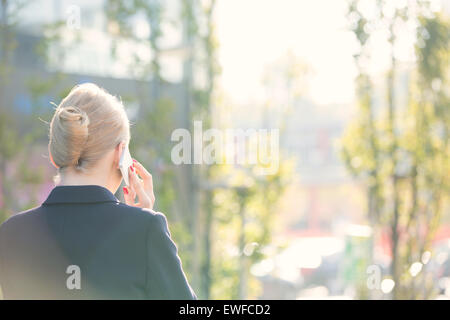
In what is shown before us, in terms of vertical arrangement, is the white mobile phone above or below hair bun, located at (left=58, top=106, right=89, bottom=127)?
below

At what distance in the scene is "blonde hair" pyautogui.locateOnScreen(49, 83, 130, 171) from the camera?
1.21 m

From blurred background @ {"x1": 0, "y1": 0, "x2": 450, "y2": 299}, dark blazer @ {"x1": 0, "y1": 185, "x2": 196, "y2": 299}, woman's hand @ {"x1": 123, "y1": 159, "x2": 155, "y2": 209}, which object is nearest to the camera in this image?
dark blazer @ {"x1": 0, "y1": 185, "x2": 196, "y2": 299}

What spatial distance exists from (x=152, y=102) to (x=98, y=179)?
386 centimetres

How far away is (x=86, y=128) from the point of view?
1209mm

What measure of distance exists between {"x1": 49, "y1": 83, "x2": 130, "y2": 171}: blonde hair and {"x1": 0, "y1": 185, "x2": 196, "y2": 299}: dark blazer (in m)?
0.07

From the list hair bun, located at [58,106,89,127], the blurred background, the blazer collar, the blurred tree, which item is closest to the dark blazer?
the blazer collar

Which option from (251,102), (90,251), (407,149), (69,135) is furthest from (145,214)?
(251,102)

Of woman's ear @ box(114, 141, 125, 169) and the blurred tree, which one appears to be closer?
woman's ear @ box(114, 141, 125, 169)

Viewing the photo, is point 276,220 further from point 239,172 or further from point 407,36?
point 407,36

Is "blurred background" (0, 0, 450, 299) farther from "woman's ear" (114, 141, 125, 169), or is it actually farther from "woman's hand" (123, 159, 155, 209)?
"woman's ear" (114, 141, 125, 169)

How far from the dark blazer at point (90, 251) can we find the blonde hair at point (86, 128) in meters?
0.07

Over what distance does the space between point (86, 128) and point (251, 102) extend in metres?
4.10

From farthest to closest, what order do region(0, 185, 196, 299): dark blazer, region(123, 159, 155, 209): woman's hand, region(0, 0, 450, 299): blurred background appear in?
region(0, 0, 450, 299): blurred background, region(123, 159, 155, 209): woman's hand, region(0, 185, 196, 299): dark blazer

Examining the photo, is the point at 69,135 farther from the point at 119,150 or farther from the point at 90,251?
the point at 90,251
